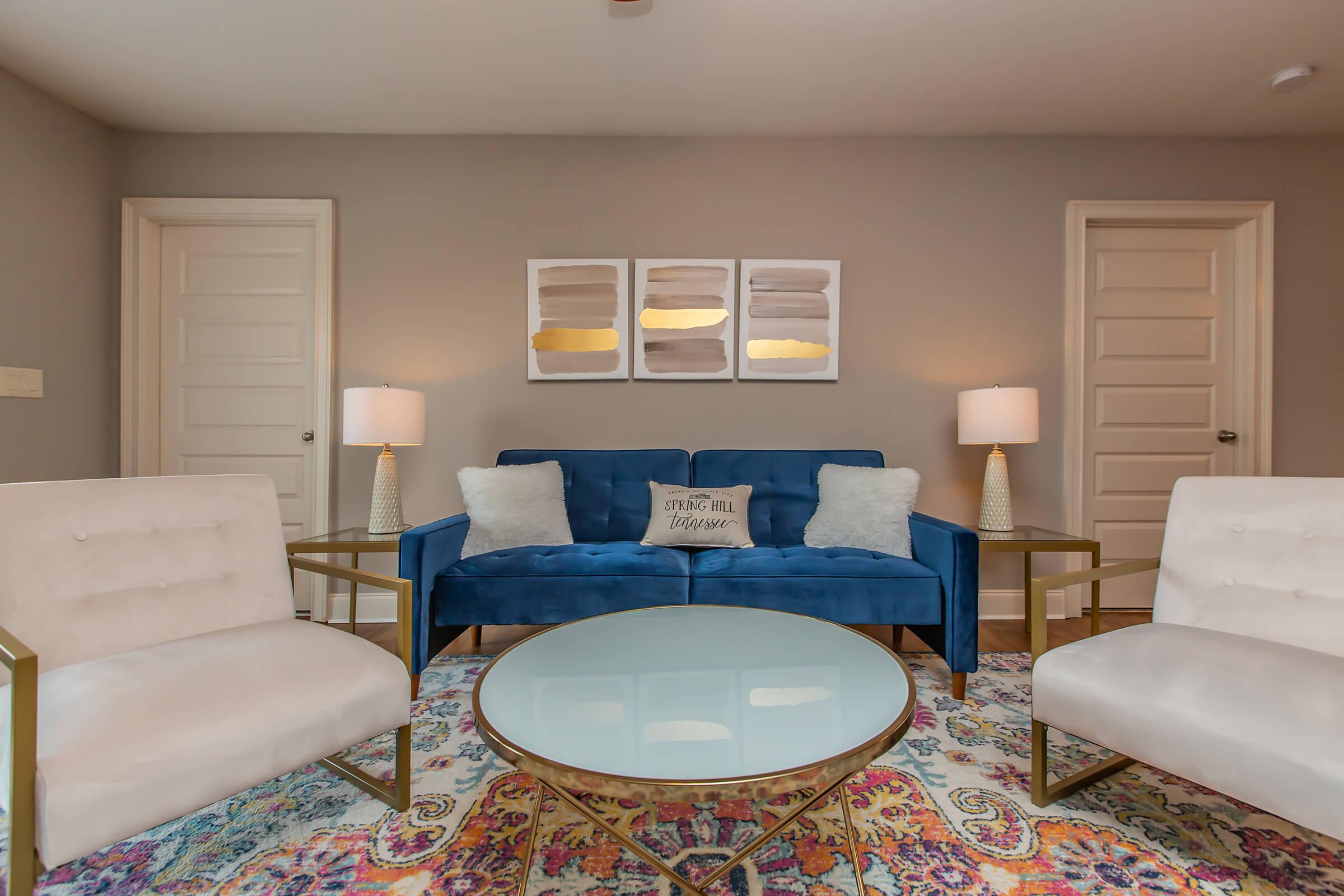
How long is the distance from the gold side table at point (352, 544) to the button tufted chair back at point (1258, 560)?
8.21 feet

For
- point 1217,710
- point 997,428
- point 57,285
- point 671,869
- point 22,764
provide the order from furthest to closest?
point 57,285 → point 997,428 → point 1217,710 → point 671,869 → point 22,764

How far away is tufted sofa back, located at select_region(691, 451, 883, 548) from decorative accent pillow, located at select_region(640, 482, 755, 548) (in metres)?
0.14

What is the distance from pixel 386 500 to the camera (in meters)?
2.56

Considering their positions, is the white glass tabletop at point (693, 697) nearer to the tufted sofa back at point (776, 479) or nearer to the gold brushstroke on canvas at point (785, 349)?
the tufted sofa back at point (776, 479)

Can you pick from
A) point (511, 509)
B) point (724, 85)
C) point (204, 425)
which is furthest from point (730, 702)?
point (204, 425)

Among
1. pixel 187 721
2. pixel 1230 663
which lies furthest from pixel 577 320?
pixel 1230 663

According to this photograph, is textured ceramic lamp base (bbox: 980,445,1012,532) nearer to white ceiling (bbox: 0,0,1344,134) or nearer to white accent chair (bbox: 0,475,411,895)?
white ceiling (bbox: 0,0,1344,134)

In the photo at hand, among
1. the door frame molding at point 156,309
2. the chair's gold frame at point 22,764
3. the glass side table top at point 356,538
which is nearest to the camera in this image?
the chair's gold frame at point 22,764

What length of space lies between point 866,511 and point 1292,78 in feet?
8.80

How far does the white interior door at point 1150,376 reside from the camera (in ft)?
10.0

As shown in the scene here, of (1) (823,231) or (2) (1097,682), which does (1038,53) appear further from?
(2) (1097,682)

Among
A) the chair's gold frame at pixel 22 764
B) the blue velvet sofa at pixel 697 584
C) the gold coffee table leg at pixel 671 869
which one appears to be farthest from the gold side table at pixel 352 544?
the gold coffee table leg at pixel 671 869

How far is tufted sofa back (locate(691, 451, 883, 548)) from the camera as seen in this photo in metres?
2.69

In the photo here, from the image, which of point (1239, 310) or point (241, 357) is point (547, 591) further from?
point (1239, 310)
